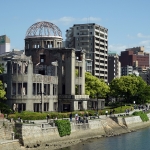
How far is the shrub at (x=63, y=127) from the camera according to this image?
2724 inches

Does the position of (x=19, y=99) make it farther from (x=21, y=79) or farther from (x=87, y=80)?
(x=87, y=80)

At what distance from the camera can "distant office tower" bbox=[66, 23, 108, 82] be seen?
7421 inches

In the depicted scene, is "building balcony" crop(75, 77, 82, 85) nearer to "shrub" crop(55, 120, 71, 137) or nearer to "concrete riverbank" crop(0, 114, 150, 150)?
"concrete riverbank" crop(0, 114, 150, 150)

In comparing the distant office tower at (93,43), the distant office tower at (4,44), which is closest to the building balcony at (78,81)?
the distant office tower at (93,43)

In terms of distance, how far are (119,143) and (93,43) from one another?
389 feet

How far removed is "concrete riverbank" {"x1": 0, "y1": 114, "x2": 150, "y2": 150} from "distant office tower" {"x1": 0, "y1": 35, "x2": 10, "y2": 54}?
10864 cm

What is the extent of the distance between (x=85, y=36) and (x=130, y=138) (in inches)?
4519

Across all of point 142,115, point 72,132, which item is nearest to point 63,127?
point 72,132

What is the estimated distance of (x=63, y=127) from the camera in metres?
69.9

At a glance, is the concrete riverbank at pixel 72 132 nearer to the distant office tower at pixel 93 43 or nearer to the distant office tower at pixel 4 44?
A: the distant office tower at pixel 93 43

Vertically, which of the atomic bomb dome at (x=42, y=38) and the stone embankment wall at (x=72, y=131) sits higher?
the atomic bomb dome at (x=42, y=38)

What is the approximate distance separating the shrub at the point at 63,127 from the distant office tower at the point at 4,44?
127 m

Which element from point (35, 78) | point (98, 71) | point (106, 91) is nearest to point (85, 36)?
point (98, 71)

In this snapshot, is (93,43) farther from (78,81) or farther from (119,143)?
(119,143)
